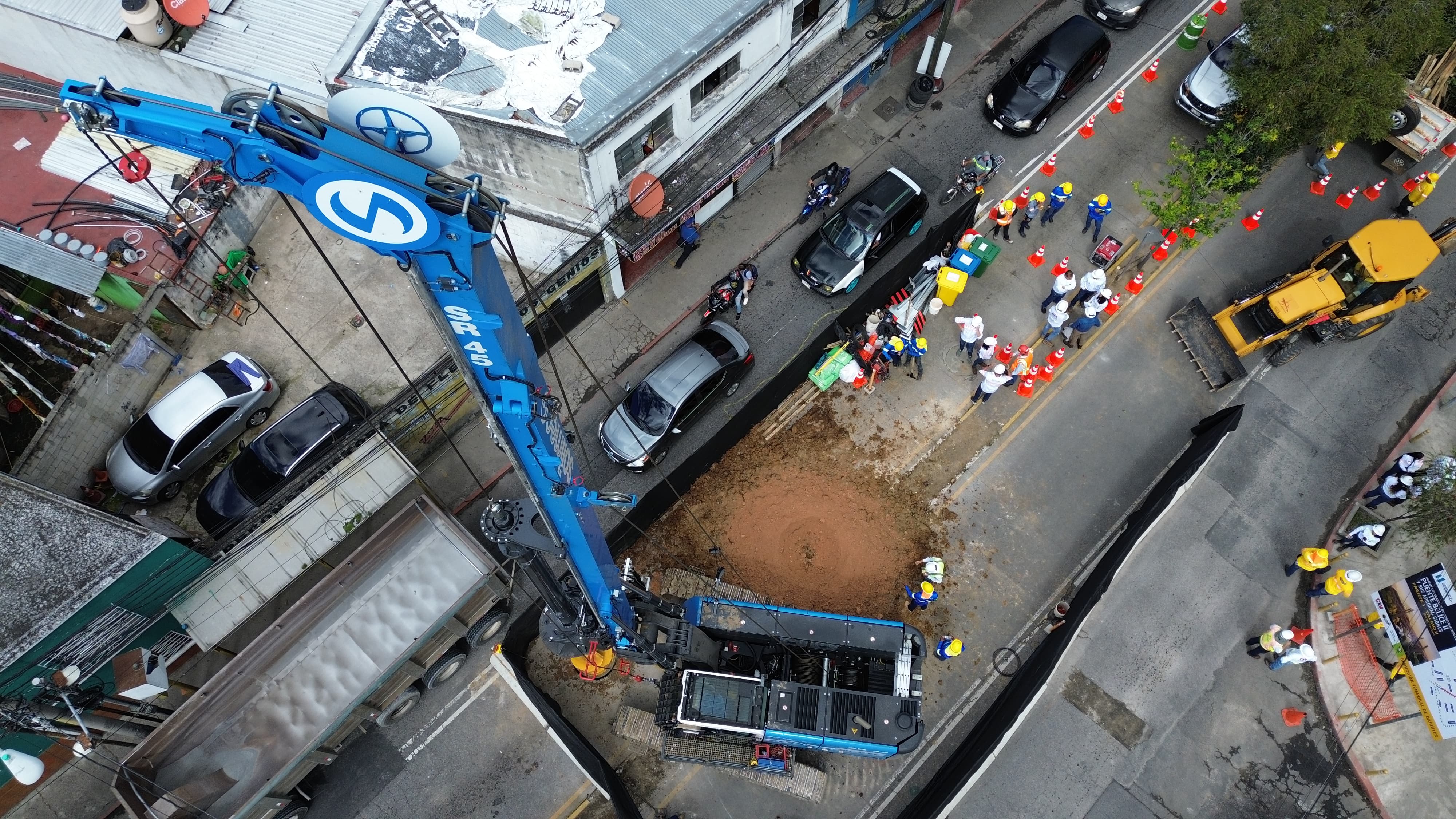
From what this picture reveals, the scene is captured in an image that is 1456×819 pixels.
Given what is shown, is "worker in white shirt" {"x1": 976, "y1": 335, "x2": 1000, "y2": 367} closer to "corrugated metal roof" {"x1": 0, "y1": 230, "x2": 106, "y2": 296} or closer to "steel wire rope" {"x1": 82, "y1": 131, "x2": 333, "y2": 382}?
"steel wire rope" {"x1": 82, "y1": 131, "x2": 333, "y2": 382}

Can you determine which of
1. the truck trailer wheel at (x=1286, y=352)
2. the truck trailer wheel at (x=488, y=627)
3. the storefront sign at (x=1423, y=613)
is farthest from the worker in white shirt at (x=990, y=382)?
the truck trailer wheel at (x=488, y=627)

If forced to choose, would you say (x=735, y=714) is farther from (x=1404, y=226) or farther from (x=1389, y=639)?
(x=1404, y=226)

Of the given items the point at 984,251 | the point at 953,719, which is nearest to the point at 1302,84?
the point at 984,251

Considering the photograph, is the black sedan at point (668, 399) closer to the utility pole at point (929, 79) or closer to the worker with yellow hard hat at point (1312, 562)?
the utility pole at point (929, 79)

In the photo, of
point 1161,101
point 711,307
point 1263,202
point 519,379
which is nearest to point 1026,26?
point 1161,101

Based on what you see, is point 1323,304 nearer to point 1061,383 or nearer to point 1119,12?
point 1061,383
